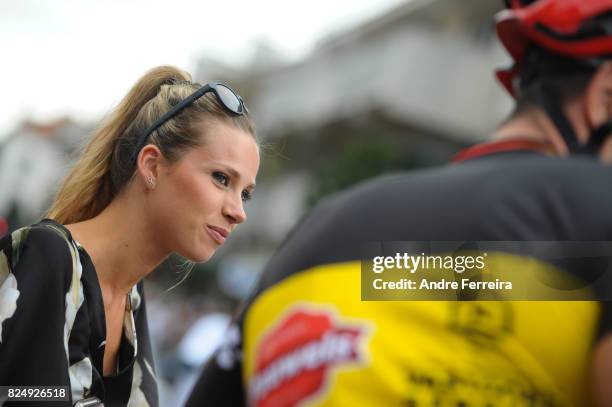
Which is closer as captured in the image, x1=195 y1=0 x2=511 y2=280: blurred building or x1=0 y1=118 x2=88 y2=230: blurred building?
x1=195 y1=0 x2=511 y2=280: blurred building

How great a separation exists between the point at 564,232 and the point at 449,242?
0.19m

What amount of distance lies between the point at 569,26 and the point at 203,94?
1.30 metres

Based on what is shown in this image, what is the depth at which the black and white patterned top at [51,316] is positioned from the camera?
2143mm

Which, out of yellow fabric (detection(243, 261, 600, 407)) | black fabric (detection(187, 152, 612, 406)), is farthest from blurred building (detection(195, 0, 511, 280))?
yellow fabric (detection(243, 261, 600, 407))

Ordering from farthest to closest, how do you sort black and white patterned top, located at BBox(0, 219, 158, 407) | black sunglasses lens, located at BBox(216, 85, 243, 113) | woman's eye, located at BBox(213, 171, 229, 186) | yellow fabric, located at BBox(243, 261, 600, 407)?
black sunglasses lens, located at BBox(216, 85, 243, 113), woman's eye, located at BBox(213, 171, 229, 186), black and white patterned top, located at BBox(0, 219, 158, 407), yellow fabric, located at BBox(243, 261, 600, 407)

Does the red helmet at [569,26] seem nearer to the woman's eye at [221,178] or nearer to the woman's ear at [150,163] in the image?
the woman's eye at [221,178]

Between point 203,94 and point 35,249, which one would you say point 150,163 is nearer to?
point 203,94

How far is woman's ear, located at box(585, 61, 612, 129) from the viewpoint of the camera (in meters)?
1.55

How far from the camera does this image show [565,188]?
137 centimetres

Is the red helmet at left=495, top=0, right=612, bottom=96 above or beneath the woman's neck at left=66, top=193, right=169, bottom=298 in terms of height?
above

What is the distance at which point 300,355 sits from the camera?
144 centimetres

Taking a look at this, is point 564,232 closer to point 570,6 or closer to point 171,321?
point 570,6

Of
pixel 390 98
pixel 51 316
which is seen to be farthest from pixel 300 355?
pixel 390 98

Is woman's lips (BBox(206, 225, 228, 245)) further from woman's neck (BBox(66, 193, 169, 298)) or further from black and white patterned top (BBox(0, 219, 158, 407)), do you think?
black and white patterned top (BBox(0, 219, 158, 407))
